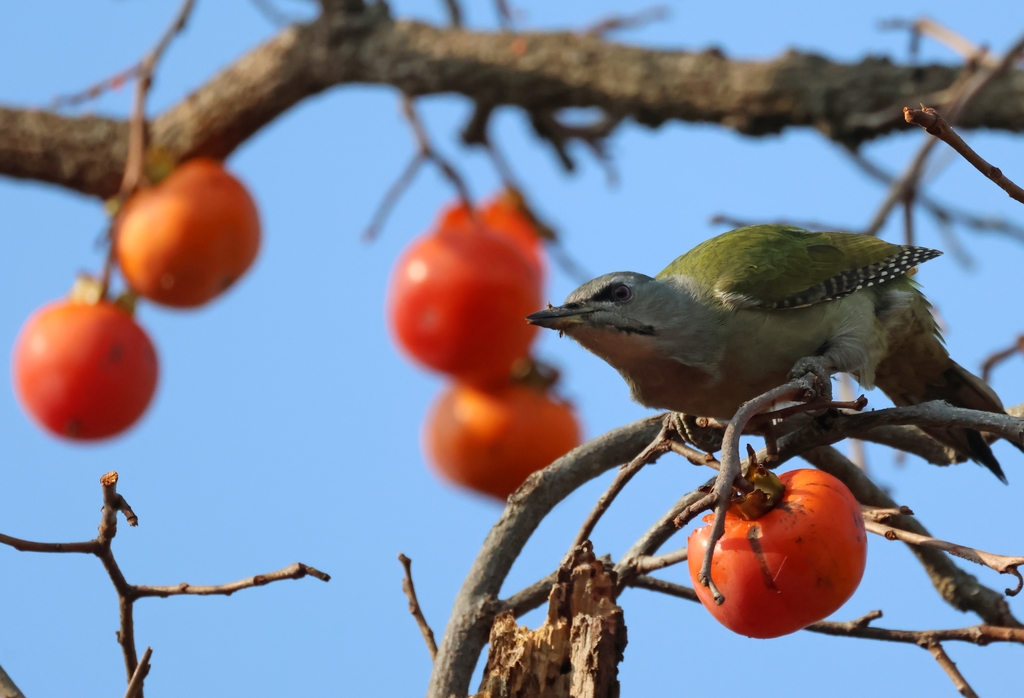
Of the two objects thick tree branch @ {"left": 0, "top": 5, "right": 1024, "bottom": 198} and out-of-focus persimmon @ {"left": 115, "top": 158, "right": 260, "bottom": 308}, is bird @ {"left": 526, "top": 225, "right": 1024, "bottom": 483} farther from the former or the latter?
out-of-focus persimmon @ {"left": 115, "top": 158, "right": 260, "bottom": 308}

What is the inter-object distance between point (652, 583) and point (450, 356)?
99.1 inches

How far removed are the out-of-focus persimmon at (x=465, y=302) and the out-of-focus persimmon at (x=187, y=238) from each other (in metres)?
0.76

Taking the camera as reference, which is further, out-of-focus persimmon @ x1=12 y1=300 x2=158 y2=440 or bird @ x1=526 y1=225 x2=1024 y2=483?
out-of-focus persimmon @ x1=12 y1=300 x2=158 y2=440

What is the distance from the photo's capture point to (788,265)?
3.45 metres

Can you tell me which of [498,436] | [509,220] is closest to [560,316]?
[498,436]

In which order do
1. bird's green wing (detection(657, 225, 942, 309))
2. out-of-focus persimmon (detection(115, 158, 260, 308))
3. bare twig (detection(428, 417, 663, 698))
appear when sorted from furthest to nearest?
out-of-focus persimmon (detection(115, 158, 260, 308)) < bird's green wing (detection(657, 225, 942, 309)) < bare twig (detection(428, 417, 663, 698))

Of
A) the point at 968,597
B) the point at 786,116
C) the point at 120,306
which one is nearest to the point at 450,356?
the point at 120,306

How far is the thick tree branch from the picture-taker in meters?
4.89

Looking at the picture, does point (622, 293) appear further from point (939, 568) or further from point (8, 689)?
point (8, 689)

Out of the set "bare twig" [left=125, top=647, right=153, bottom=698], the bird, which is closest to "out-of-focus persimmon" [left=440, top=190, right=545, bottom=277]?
the bird

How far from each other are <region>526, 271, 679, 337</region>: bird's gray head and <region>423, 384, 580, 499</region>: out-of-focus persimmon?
2.10 metres

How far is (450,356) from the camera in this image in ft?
16.6

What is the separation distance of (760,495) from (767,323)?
0.96 metres

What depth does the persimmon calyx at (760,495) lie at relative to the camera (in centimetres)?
231
